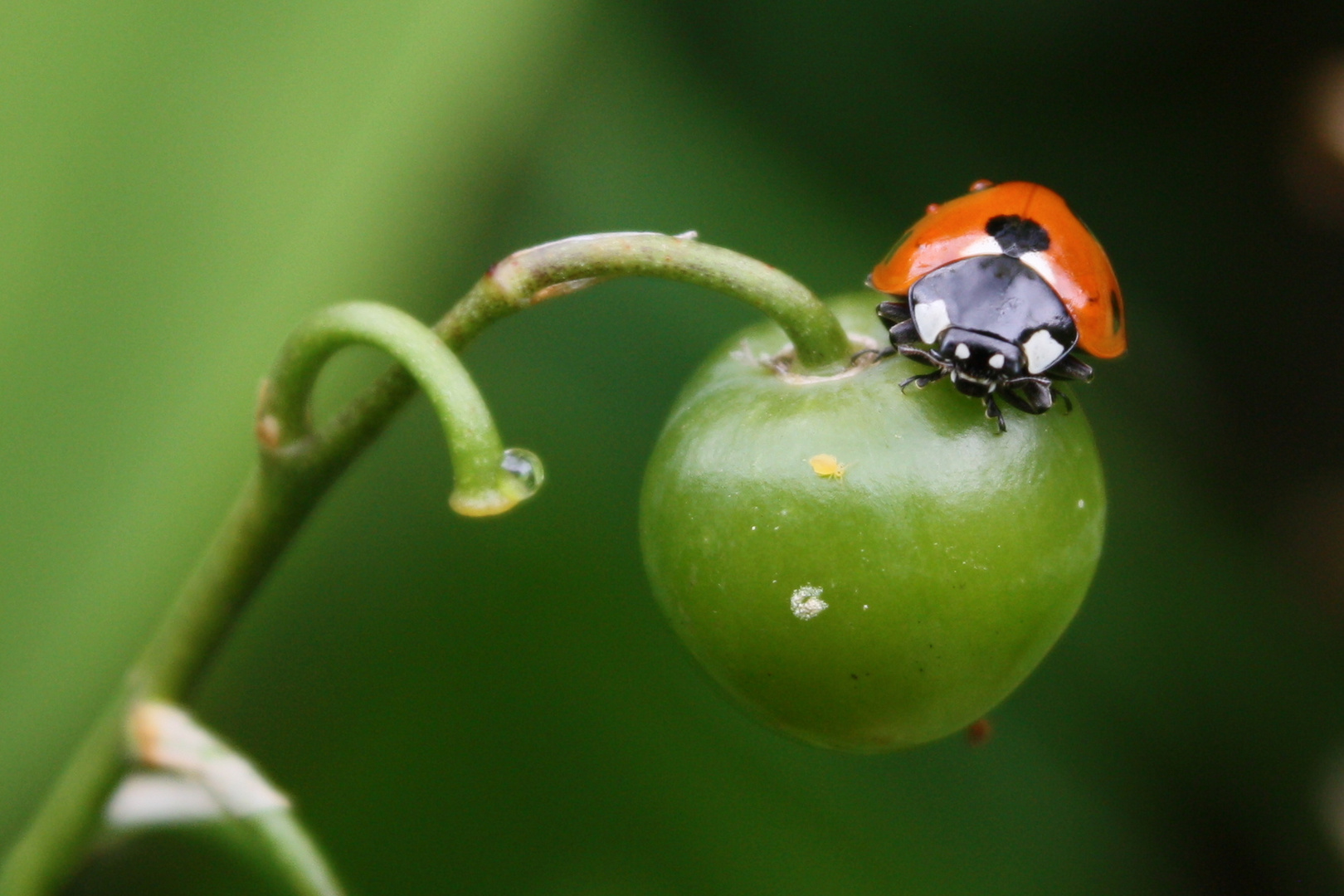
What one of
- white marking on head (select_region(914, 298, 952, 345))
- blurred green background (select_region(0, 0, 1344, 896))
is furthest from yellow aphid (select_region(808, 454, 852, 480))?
blurred green background (select_region(0, 0, 1344, 896))

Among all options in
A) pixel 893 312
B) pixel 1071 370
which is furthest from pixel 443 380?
pixel 1071 370

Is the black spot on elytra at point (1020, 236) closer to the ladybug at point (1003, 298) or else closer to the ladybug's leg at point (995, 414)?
the ladybug at point (1003, 298)

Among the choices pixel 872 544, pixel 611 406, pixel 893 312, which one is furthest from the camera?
pixel 611 406

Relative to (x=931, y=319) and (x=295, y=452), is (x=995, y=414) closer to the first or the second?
(x=931, y=319)

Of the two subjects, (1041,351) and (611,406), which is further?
(611,406)

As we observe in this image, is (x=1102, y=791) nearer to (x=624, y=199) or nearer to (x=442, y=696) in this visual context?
(x=442, y=696)

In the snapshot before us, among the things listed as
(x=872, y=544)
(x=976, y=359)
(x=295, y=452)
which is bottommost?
(x=295, y=452)
